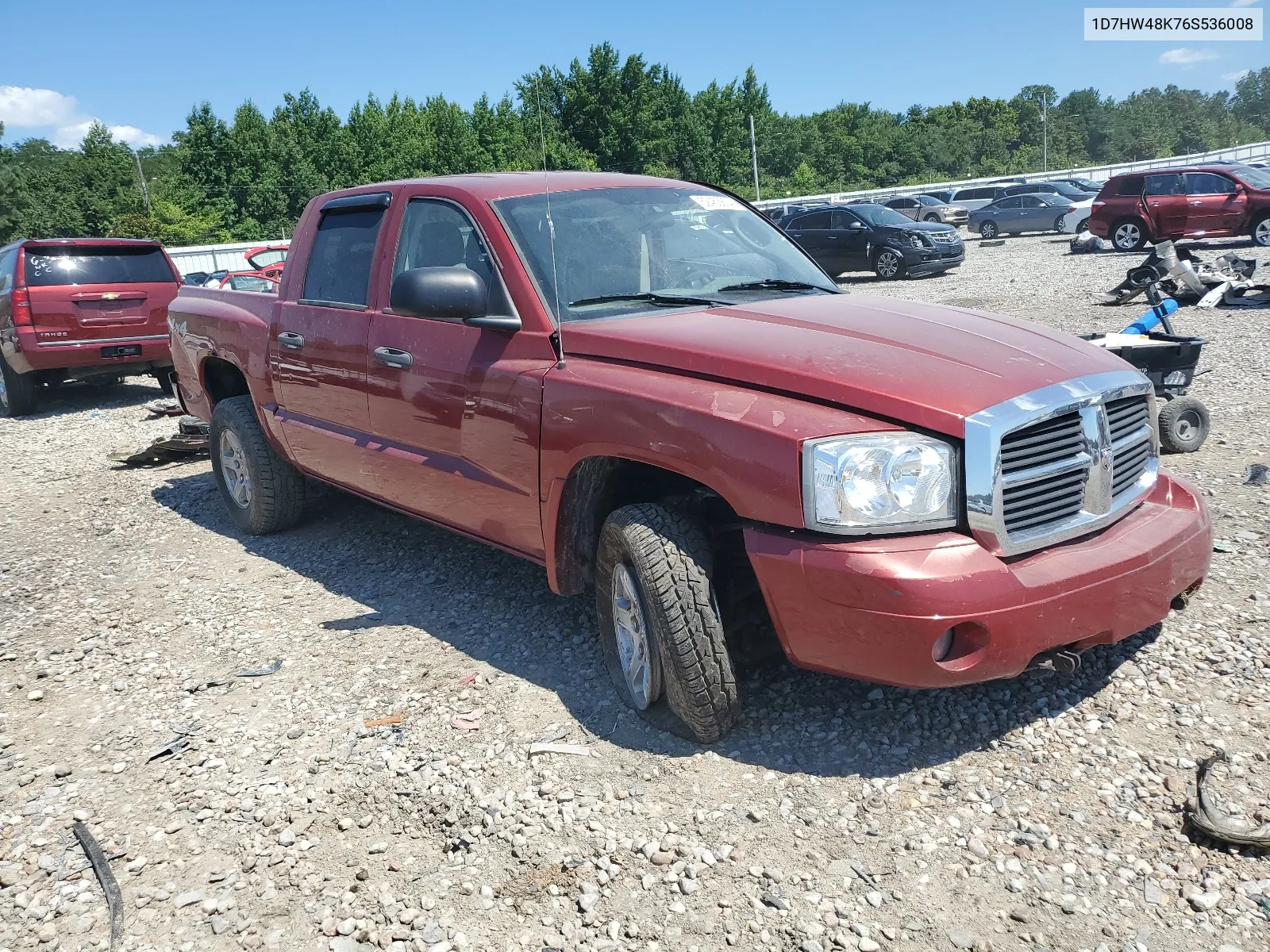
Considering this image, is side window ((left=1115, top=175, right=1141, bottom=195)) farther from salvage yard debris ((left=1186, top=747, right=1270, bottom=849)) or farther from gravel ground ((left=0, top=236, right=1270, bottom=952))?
salvage yard debris ((left=1186, top=747, right=1270, bottom=849))

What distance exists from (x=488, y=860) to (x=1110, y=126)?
395 ft

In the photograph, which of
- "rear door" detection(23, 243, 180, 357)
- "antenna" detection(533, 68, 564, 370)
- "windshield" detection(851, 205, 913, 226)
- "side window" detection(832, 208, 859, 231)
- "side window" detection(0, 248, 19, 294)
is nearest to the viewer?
"antenna" detection(533, 68, 564, 370)

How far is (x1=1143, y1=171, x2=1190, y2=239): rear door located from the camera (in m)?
19.4

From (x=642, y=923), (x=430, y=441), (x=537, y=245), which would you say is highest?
(x=537, y=245)

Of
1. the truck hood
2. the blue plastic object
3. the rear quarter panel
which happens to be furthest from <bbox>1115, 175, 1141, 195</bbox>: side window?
the rear quarter panel

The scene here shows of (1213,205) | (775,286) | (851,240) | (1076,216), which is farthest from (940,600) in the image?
(1076,216)

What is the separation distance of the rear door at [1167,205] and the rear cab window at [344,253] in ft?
63.1

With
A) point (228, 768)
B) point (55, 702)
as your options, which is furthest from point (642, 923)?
point (55, 702)

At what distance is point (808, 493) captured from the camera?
9.04 ft

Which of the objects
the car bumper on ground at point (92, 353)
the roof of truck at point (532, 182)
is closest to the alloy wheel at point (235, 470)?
the roof of truck at point (532, 182)

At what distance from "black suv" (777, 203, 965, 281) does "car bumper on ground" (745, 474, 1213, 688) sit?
16.3 m

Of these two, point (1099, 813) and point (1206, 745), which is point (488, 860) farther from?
point (1206, 745)

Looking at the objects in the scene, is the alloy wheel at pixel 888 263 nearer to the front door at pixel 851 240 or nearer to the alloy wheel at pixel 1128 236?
the front door at pixel 851 240

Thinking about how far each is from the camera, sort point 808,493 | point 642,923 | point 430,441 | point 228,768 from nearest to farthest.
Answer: point 642,923 → point 808,493 → point 228,768 → point 430,441
